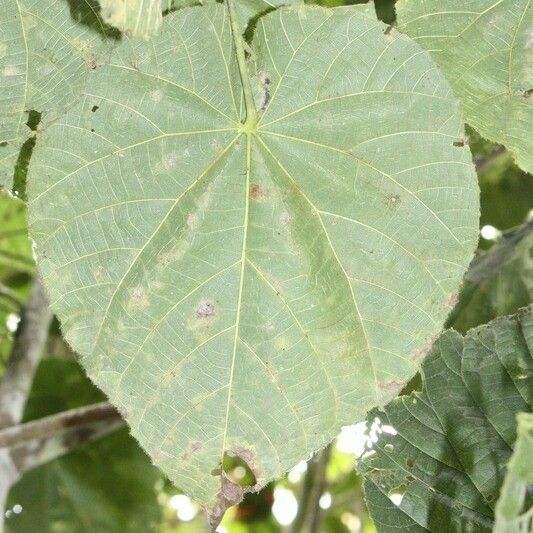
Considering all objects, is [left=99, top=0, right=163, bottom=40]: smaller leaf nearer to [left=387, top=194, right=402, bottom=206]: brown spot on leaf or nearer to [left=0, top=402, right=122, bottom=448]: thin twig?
[left=387, top=194, right=402, bottom=206]: brown spot on leaf

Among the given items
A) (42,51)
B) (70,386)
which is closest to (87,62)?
(42,51)

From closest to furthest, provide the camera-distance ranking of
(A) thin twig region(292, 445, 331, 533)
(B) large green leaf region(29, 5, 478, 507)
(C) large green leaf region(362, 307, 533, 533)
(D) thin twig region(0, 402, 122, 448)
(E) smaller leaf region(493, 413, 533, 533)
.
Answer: (E) smaller leaf region(493, 413, 533, 533) < (B) large green leaf region(29, 5, 478, 507) < (C) large green leaf region(362, 307, 533, 533) < (D) thin twig region(0, 402, 122, 448) < (A) thin twig region(292, 445, 331, 533)

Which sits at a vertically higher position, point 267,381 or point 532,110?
point 532,110

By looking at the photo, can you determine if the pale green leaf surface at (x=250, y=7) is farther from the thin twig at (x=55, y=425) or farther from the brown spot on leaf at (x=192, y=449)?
the thin twig at (x=55, y=425)

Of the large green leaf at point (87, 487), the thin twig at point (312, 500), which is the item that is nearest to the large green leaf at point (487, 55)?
the thin twig at point (312, 500)

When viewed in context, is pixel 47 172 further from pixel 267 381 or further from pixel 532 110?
pixel 532 110

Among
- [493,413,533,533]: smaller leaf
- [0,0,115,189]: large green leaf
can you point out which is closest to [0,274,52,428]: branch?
[0,0,115,189]: large green leaf
